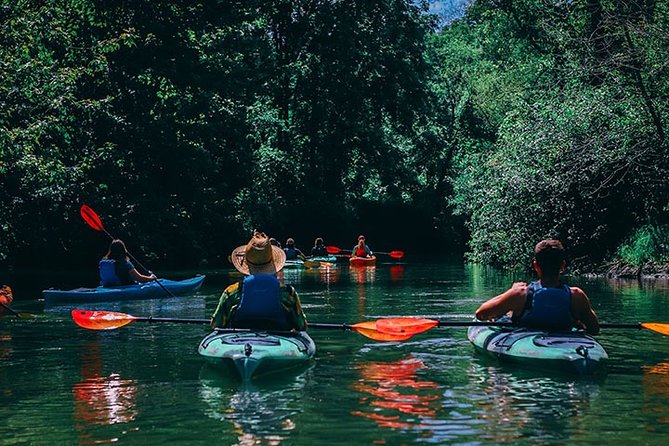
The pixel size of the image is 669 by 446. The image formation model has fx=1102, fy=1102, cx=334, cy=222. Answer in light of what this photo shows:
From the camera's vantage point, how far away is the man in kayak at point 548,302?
412 inches

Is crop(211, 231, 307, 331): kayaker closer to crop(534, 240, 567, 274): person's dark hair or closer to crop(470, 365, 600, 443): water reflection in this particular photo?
crop(470, 365, 600, 443): water reflection

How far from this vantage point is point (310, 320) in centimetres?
1630

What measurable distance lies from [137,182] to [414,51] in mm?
16986

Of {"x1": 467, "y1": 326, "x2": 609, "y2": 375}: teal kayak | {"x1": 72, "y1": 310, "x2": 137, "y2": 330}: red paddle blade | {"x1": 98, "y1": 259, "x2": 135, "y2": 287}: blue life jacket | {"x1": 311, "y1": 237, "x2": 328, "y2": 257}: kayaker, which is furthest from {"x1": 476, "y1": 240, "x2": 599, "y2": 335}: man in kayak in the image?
{"x1": 311, "y1": 237, "x2": 328, "y2": 257}: kayaker

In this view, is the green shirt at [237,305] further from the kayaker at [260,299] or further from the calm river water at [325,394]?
the calm river water at [325,394]

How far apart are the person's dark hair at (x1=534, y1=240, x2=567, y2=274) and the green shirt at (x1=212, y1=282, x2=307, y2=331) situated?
2.46 m

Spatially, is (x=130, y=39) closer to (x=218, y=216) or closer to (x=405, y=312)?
(x=218, y=216)

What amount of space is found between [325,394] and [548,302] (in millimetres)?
2535

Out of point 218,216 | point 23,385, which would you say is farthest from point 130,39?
point 23,385

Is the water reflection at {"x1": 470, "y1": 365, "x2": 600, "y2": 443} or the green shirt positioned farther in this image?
the green shirt

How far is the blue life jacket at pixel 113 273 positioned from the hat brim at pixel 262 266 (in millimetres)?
8101

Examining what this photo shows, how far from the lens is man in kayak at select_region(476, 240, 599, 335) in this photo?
10.5m

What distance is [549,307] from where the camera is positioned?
1077 centimetres

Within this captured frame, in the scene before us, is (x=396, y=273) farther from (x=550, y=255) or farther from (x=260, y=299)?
(x=550, y=255)
